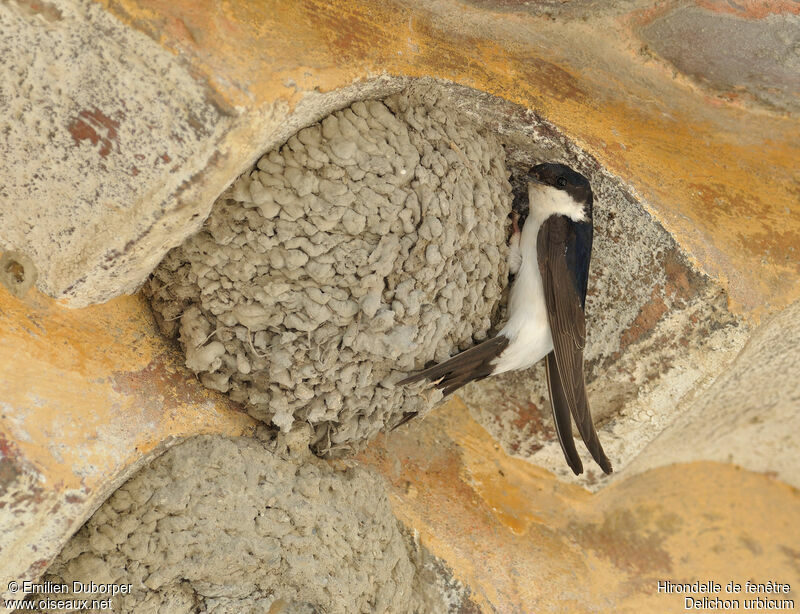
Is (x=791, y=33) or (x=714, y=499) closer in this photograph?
(x=791, y=33)

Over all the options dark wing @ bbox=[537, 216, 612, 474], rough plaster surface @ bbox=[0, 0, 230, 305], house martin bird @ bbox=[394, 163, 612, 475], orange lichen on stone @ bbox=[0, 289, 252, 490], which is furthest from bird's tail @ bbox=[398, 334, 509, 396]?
rough plaster surface @ bbox=[0, 0, 230, 305]

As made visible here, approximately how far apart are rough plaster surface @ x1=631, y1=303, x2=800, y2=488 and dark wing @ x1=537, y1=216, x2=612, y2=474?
0.39 metres

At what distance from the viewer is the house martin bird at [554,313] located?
2318mm

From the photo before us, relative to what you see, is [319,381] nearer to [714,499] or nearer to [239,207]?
[239,207]

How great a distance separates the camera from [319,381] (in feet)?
6.86

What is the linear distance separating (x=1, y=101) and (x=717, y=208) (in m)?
1.73

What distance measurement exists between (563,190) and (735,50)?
1.84 feet

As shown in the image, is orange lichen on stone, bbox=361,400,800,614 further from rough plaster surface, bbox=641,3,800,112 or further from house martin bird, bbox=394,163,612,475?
rough plaster surface, bbox=641,3,800,112

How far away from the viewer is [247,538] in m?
2.00

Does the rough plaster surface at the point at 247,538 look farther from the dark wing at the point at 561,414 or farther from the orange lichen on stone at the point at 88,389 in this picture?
the dark wing at the point at 561,414

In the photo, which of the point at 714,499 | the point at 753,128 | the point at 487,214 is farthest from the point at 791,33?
the point at 714,499

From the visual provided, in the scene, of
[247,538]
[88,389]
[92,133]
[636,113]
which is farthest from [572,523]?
[92,133]

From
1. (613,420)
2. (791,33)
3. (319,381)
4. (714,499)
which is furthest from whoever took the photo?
(714,499)

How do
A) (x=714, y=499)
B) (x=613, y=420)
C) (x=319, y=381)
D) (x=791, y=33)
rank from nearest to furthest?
(x=791, y=33), (x=319, y=381), (x=613, y=420), (x=714, y=499)
